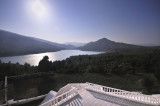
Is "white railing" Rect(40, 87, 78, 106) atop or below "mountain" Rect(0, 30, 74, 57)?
below

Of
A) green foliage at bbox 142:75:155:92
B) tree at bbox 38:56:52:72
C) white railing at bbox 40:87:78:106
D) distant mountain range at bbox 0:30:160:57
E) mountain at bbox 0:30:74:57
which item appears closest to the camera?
white railing at bbox 40:87:78:106

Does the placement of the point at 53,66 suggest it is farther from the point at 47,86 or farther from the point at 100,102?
the point at 100,102

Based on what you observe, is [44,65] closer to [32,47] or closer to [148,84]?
[148,84]

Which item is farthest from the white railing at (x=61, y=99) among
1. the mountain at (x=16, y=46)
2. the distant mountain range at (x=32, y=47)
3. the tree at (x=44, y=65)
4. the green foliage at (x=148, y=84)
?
the mountain at (x=16, y=46)

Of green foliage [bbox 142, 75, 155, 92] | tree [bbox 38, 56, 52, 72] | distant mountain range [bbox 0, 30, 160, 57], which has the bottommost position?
green foliage [bbox 142, 75, 155, 92]

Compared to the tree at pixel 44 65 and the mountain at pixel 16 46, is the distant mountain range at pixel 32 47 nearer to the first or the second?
the mountain at pixel 16 46

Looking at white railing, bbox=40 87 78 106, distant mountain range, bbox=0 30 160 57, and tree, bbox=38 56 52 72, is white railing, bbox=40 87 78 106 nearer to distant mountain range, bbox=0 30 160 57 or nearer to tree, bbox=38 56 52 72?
tree, bbox=38 56 52 72

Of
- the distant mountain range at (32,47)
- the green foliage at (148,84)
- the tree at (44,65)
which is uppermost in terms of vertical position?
the distant mountain range at (32,47)

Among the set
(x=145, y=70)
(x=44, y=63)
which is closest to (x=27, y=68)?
(x=44, y=63)

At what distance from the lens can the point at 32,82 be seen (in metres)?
10.1

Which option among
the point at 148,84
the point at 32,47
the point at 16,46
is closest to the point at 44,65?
the point at 148,84

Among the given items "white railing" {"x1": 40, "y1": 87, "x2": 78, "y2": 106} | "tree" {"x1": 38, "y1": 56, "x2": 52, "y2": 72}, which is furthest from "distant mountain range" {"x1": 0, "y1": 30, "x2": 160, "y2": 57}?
"white railing" {"x1": 40, "y1": 87, "x2": 78, "y2": 106}

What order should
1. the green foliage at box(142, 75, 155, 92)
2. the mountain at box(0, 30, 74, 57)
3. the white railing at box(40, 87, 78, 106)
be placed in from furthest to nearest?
the mountain at box(0, 30, 74, 57) → the green foliage at box(142, 75, 155, 92) → the white railing at box(40, 87, 78, 106)

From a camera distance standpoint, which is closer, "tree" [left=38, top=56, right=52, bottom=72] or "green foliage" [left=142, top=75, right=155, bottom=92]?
"green foliage" [left=142, top=75, right=155, bottom=92]
